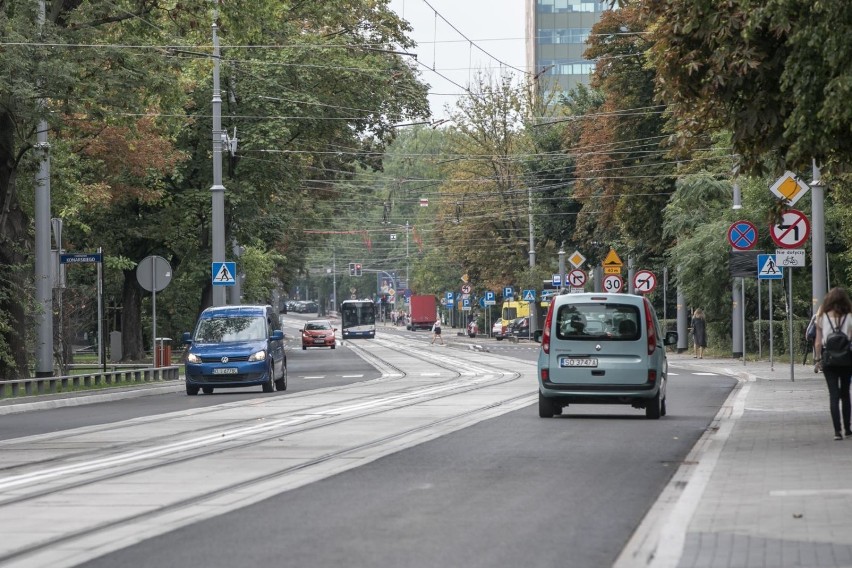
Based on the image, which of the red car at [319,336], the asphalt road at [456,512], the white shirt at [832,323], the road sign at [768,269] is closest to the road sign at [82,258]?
the road sign at [768,269]

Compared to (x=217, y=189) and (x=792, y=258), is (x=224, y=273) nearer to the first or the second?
(x=217, y=189)

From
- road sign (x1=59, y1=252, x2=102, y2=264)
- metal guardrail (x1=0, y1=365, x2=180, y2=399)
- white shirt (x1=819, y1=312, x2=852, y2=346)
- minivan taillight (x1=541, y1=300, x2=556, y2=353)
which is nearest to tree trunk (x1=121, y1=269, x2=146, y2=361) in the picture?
metal guardrail (x1=0, y1=365, x2=180, y2=399)

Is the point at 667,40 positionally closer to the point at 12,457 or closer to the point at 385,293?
the point at 12,457

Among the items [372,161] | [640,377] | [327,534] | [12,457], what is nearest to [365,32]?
[372,161]

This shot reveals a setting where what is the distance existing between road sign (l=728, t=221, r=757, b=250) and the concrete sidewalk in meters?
14.4

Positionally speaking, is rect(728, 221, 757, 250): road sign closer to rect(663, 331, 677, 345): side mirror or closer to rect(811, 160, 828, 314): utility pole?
rect(811, 160, 828, 314): utility pole

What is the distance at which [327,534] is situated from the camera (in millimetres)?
9633

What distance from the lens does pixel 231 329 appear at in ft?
108

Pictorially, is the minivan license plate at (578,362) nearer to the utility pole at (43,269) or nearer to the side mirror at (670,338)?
the side mirror at (670,338)

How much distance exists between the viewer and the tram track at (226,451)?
1120 cm

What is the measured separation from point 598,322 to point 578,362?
62cm

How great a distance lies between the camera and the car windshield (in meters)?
32.8

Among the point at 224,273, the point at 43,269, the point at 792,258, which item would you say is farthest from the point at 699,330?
the point at 43,269

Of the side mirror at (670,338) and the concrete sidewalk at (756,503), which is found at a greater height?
the side mirror at (670,338)
